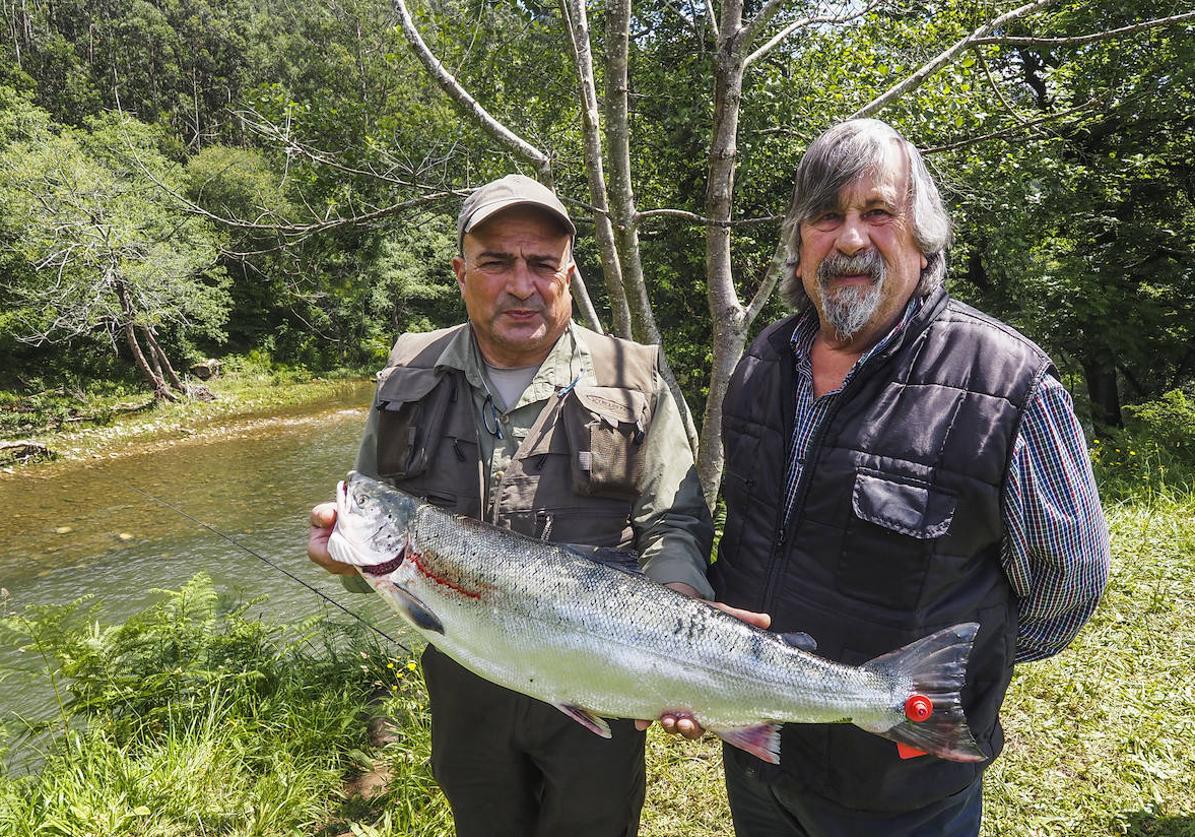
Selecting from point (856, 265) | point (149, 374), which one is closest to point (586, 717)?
point (856, 265)

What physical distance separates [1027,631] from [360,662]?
5270 millimetres

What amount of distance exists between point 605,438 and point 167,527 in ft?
43.7

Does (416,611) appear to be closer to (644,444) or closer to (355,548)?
(355,548)

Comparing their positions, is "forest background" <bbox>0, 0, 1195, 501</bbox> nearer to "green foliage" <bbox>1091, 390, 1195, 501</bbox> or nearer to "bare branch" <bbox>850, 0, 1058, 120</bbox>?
"bare branch" <bbox>850, 0, 1058, 120</bbox>

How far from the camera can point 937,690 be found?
6.38 ft

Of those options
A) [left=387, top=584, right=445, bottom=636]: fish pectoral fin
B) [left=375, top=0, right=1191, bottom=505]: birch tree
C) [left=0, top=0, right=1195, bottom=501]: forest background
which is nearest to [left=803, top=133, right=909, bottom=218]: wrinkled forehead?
[left=0, top=0, right=1195, bottom=501]: forest background

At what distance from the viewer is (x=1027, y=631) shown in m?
2.22

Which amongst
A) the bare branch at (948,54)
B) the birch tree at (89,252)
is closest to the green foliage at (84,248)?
the birch tree at (89,252)

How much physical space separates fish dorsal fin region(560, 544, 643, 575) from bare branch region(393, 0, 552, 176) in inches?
160

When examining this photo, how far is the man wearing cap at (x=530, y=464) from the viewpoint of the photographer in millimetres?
2705

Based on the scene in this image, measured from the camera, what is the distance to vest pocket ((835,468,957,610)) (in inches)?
78.6

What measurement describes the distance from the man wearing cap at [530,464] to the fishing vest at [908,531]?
2.08 ft

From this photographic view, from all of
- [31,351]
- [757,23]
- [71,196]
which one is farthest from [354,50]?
[757,23]

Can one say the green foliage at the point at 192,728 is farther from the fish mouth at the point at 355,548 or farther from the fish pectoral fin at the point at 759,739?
the fish pectoral fin at the point at 759,739
